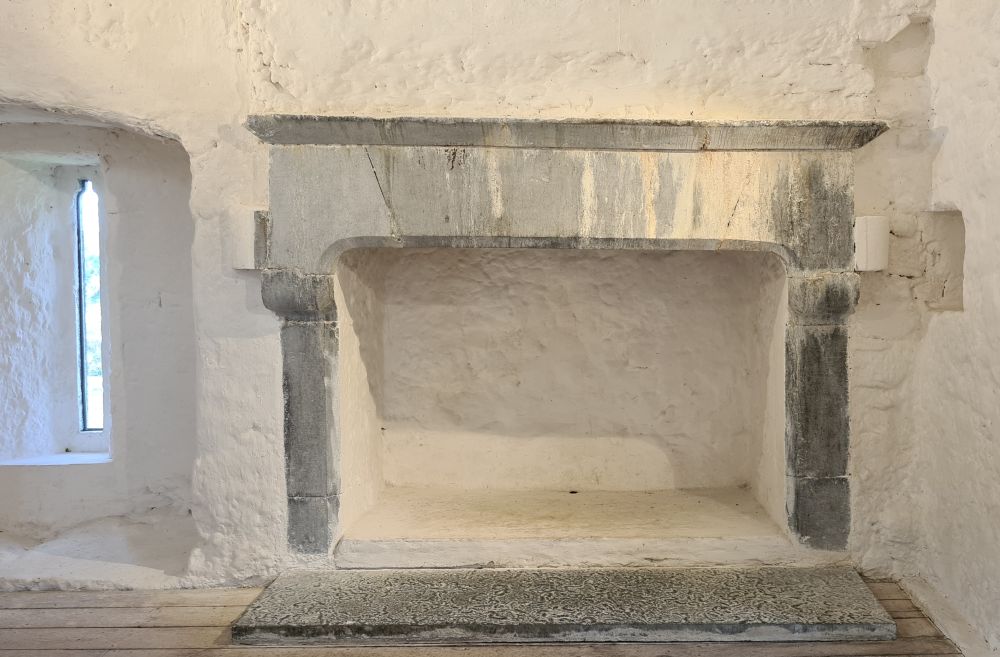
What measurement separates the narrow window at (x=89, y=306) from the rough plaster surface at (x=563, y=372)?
1.76m

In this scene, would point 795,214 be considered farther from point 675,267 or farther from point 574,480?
point 574,480

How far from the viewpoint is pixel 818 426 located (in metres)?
3.03

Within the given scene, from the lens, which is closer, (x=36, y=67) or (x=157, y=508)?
(x=36, y=67)

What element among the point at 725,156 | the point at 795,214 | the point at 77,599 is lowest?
the point at 77,599

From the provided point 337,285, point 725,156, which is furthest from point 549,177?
point 337,285

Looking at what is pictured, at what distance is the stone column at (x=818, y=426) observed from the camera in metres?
3.00

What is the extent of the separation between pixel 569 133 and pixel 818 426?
159 centimetres

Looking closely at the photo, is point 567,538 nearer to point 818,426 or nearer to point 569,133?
point 818,426

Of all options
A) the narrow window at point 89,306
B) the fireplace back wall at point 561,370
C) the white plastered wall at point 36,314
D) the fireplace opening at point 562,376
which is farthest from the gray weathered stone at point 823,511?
the white plastered wall at point 36,314

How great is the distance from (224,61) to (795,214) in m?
2.41

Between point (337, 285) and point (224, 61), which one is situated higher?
point (224, 61)

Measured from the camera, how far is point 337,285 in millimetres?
3064

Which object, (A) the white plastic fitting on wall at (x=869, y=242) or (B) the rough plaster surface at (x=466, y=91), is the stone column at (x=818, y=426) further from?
(A) the white plastic fitting on wall at (x=869, y=242)

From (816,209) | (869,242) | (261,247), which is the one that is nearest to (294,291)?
(261,247)
